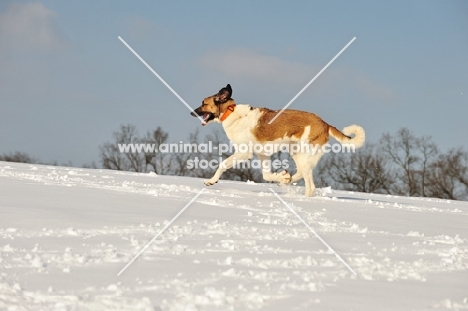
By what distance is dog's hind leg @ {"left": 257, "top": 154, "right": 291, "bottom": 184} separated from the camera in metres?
10.2

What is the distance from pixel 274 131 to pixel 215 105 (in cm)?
121

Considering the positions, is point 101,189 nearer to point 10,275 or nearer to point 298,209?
point 298,209

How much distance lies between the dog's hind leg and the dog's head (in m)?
1.08

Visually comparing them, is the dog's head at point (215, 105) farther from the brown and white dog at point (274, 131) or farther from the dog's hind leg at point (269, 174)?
the dog's hind leg at point (269, 174)

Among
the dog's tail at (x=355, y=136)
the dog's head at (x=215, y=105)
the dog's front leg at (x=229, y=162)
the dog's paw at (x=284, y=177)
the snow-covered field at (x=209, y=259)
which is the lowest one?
the snow-covered field at (x=209, y=259)

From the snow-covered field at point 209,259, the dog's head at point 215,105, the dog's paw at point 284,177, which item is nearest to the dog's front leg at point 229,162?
the dog's paw at point 284,177

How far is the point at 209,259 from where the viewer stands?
161 inches

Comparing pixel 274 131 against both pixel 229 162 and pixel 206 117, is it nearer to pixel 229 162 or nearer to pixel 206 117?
pixel 229 162

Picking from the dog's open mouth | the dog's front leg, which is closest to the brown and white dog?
the dog's front leg

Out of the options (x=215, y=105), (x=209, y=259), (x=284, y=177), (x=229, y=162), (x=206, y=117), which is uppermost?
(x=215, y=105)

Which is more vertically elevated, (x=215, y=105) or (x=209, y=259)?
(x=215, y=105)

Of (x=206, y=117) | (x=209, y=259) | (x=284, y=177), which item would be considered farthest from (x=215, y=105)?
(x=209, y=259)

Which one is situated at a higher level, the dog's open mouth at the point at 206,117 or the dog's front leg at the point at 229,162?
the dog's open mouth at the point at 206,117

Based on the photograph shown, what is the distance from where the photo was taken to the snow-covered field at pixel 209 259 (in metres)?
3.17
